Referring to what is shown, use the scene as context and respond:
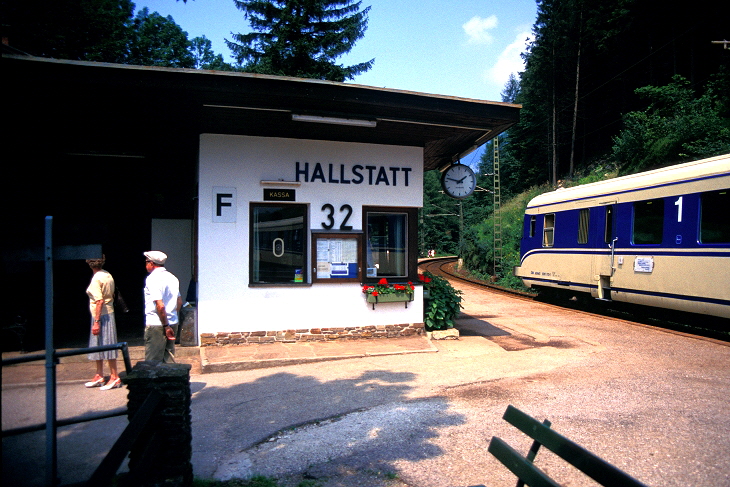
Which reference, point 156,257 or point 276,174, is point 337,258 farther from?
point 156,257

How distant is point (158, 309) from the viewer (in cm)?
602

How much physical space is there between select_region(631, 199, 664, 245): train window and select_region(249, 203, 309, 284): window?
288 inches

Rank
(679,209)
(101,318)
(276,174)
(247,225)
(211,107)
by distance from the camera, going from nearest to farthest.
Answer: (101,318)
(211,107)
(247,225)
(276,174)
(679,209)

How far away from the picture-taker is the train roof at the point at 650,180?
29.5 feet

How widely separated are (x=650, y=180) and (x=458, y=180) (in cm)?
422

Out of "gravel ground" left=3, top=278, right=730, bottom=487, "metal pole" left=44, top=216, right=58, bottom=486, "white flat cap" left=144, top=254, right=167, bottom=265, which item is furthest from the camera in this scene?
"white flat cap" left=144, top=254, right=167, bottom=265

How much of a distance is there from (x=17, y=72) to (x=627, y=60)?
41259 millimetres

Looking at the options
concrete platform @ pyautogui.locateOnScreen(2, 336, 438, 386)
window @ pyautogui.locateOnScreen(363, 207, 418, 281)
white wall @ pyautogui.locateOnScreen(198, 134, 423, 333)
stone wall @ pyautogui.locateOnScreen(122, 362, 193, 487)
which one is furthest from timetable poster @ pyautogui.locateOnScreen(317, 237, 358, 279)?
stone wall @ pyautogui.locateOnScreen(122, 362, 193, 487)

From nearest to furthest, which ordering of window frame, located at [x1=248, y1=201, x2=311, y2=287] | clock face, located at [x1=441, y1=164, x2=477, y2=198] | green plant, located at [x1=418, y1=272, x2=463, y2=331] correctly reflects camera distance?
window frame, located at [x1=248, y1=201, x2=311, y2=287] → green plant, located at [x1=418, y1=272, x2=463, y2=331] → clock face, located at [x1=441, y1=164, x2=477, y2=198]

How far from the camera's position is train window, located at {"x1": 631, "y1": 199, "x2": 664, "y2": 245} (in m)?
10.2

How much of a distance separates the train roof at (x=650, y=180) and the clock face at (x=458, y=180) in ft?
12.6

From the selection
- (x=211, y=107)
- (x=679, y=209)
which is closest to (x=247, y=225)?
(x=211, y=107)

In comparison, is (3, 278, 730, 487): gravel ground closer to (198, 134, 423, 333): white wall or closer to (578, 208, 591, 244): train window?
(198, 134, 423, 333): white wall

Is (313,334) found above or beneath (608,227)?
beneath
